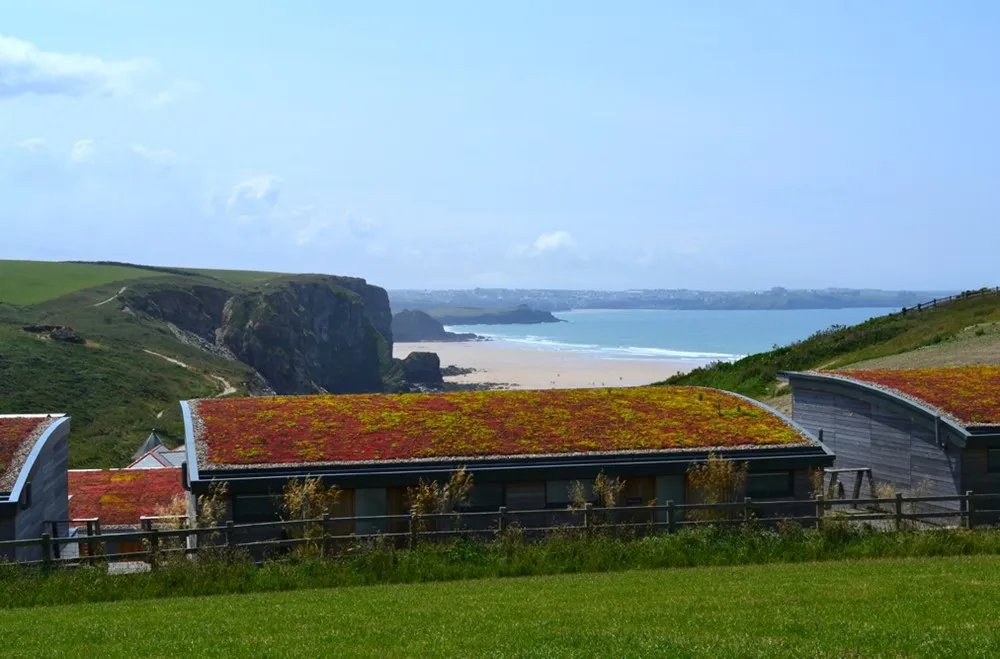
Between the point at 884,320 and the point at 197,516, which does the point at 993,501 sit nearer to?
the point at 197,516

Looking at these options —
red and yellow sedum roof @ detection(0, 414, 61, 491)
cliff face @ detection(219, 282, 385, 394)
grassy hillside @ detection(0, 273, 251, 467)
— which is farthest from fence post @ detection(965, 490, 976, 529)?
cliff face @ detection(219, 282, 385, 394)

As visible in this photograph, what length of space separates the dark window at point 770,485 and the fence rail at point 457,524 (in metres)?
0.44

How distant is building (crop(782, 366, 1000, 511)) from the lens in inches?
1064

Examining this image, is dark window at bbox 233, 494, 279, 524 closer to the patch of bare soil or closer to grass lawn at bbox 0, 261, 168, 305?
the patch of bare soil

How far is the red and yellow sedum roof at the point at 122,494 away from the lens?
114ft

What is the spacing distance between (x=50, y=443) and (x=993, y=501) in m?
23.5

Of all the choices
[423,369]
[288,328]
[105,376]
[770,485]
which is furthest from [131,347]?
[770,485]

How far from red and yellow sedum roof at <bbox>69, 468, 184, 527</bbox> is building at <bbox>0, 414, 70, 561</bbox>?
475cm

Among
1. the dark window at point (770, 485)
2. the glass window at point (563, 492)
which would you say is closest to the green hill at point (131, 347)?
the glass window at point (563, 492)

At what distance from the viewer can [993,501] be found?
2662 centimetres

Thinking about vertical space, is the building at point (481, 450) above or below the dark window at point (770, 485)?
above

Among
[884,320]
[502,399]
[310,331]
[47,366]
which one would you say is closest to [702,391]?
[502,399]

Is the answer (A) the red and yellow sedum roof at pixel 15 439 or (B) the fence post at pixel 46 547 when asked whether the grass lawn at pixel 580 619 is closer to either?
(B) the fence post at pixel 46 547

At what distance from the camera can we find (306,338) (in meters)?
168
